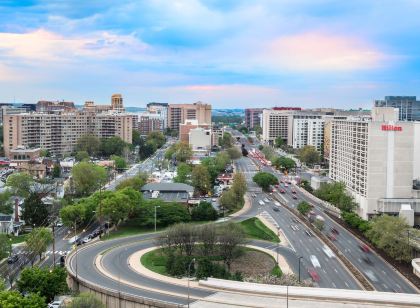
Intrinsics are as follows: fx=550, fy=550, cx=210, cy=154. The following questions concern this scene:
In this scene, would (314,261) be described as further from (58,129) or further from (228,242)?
(58,129)

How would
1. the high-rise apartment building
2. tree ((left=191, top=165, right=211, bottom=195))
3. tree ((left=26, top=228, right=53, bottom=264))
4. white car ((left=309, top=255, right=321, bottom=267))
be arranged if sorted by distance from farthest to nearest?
1. the high-rise apartment building
2. tree ((left=191, top=165, right=211, bottom=195))
3. white car ((left=309, top=255, right=321, bottom=267))
4. tree ((left=26, top=228, right=53, bottom=264))

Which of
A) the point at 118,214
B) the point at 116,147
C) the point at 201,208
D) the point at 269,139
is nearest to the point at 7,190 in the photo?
the point at 118,214

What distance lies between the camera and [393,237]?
38875mm

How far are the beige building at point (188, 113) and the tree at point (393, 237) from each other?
109094 mm

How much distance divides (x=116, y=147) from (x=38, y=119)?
52.4 feet

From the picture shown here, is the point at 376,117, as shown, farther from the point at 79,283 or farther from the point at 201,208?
the point at 79,283

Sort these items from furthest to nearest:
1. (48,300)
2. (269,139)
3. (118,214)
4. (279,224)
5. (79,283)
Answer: (269,139) → (279,224) → (118,214) → (79,283) → (48,300)

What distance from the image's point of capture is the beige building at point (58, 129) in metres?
101

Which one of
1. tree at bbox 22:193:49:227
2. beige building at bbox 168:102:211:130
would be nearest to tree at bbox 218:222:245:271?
tree at bbox 22:193:49:227

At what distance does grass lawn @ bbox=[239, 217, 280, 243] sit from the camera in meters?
44.1

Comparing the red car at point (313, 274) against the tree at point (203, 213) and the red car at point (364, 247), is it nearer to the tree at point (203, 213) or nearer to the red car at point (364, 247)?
Result: the red car at point (364, 247)

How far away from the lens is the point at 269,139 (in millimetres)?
147000

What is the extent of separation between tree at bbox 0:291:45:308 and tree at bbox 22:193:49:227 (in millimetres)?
23597

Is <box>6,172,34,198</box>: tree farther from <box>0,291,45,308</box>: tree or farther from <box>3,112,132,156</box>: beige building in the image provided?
<box>3,112,132,156</box>: beige building
